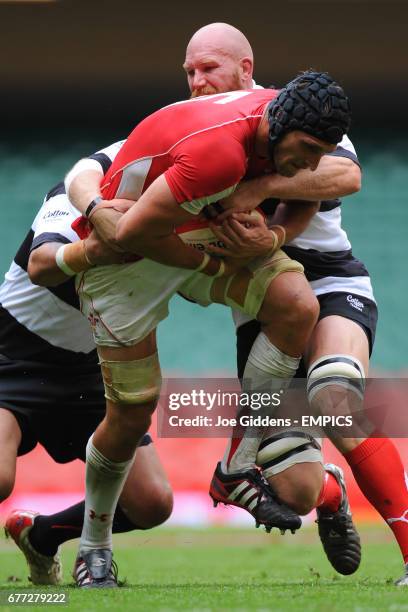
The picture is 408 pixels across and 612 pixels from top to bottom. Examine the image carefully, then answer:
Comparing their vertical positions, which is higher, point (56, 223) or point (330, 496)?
point (56, 223)

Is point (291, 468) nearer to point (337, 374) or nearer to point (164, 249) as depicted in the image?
point (337, 374)

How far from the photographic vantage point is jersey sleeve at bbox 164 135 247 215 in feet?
13.7

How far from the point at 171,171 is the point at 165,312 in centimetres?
76

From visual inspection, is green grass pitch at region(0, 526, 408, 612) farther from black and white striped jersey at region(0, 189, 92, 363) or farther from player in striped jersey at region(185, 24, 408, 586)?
black and white striped jersey at region(0, 189, 92, 363)

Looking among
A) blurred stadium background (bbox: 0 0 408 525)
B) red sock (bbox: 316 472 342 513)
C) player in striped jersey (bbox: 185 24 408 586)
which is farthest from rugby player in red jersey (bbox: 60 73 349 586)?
blurred stadium background (bbox: 0 0 408 525)

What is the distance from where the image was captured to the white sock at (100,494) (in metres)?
5.06

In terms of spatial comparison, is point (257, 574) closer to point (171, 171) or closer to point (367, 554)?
point (367, 554)

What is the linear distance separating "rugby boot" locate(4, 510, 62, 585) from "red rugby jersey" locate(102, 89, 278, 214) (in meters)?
1.94

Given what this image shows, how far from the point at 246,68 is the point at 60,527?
229 cm

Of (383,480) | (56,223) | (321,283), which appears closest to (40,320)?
(56,223)

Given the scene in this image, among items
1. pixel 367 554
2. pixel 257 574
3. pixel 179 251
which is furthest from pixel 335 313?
pixel 367 554

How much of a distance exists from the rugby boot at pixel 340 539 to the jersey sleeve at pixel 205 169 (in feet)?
5.71

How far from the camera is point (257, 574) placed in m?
6.43

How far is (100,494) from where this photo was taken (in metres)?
5.16
